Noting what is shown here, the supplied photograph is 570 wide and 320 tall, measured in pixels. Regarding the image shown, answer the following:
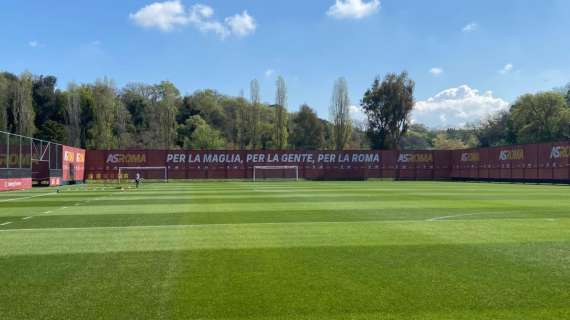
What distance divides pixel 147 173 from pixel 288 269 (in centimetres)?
5376

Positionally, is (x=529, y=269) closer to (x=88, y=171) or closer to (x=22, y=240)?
(x=22, y=240)

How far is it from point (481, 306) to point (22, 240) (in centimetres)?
937

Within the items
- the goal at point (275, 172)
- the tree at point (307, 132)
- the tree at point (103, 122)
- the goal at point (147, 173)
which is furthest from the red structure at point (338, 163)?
the tree at point (307, 132)

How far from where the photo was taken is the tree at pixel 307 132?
89438 mm

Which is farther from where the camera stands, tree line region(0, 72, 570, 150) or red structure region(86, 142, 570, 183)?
tree line region(0, 72, 570, 150)

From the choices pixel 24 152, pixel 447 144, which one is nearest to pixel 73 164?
pixel 24 152

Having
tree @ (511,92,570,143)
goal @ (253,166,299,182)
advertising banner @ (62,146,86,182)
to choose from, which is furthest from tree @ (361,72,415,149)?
advertising banner @ (62,146,86,182)

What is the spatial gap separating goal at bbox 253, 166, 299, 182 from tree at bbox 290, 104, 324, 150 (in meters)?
27.5

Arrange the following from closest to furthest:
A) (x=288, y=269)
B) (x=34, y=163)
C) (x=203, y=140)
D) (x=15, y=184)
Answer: (x=288, y=269) → (x=15, y=184) → (x=34, y=163) → (x=203, y=140)

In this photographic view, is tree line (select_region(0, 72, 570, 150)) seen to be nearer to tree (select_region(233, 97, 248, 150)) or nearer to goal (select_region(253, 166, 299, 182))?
tree (select_region(233, 97, 248, 150))

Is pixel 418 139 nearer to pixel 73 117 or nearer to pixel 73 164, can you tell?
pixel 73 117

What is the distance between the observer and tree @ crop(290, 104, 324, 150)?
8944cm

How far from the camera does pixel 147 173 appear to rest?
58938mm

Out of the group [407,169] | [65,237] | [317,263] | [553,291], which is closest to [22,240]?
[65,237]
